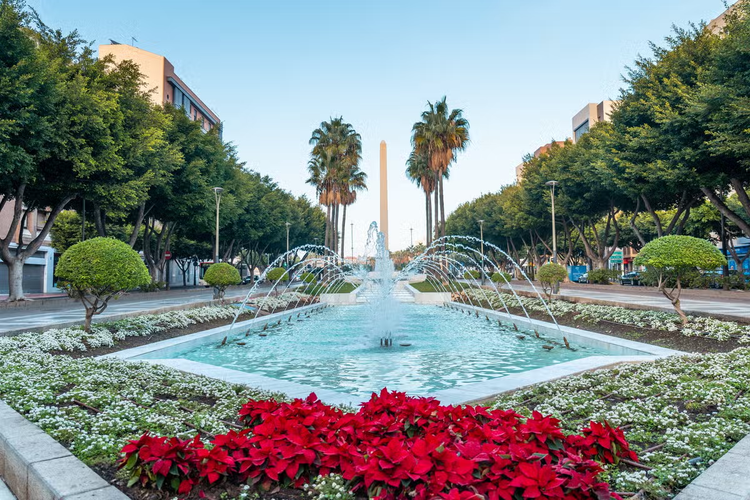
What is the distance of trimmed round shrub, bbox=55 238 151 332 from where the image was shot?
417 inches

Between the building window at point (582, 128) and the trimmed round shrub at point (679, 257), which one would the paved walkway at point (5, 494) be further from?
the building window at point (582, 128)

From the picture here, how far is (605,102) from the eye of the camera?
76125 millimetres

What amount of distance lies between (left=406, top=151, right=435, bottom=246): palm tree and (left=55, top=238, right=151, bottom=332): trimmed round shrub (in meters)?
35.4

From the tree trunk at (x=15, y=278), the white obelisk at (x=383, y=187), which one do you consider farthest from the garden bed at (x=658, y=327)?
the white obelisk at (x=383, y=187)

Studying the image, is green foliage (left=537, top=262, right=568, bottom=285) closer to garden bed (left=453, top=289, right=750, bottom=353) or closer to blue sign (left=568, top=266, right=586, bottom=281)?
garden bed (left=453, top=289, right=750, bottom=353)

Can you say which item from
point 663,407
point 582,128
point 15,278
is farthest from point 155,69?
point 582,128

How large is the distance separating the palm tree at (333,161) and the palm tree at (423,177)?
542cm

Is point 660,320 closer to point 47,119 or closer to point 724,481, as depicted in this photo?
point 724,481

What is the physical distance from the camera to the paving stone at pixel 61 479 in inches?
112

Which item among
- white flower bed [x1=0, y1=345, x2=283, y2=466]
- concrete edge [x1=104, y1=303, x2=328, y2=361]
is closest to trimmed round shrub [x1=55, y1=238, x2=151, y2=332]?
concrete edge [x1=104, y1=303, x2=328, y2=361]

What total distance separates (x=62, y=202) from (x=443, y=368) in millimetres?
20785

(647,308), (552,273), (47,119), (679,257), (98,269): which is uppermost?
(47,119)

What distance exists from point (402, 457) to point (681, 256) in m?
11.5

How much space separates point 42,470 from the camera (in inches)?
123
